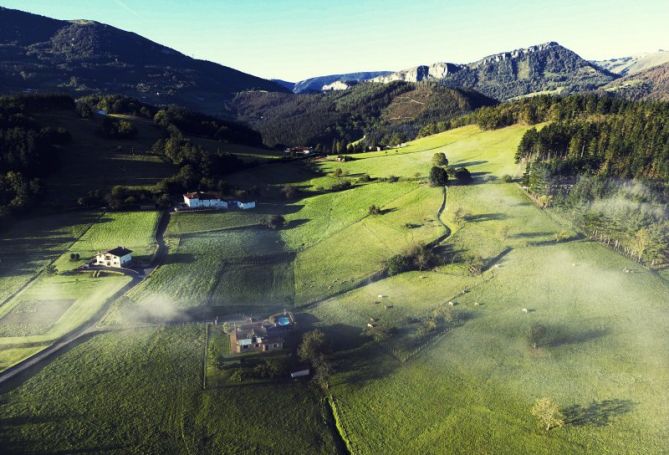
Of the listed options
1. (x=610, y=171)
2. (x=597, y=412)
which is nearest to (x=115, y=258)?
(x=597, y=412)

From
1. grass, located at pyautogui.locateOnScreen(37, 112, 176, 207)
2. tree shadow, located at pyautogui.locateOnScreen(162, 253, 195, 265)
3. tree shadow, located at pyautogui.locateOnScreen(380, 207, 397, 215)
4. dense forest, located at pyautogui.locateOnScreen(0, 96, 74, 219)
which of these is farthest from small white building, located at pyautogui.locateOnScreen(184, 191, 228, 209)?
tree shadow, located at pyautogui.locateOnScreen(380, 207, 397, 215)

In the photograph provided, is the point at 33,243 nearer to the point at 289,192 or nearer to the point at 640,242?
the point at 289,192

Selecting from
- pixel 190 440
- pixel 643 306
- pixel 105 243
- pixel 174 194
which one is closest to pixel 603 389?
pixel 643 306

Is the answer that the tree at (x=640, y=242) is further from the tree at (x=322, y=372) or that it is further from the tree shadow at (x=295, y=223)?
the tree shadow at (x=295, y=223)

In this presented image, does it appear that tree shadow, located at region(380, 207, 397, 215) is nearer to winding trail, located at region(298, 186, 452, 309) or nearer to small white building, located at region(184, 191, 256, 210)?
winding trail, located at region(298, 186, 452, 309)

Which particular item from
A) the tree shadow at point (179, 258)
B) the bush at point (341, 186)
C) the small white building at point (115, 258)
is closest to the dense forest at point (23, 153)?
the small white building at point (115, 258)
